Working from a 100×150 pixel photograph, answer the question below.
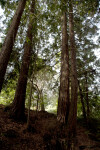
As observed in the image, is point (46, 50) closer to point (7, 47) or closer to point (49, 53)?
point (49, 53)

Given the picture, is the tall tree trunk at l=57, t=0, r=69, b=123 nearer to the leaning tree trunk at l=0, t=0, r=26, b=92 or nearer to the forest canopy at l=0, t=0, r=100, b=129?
the forest canopy at l=0, t=0, r=100, b=129

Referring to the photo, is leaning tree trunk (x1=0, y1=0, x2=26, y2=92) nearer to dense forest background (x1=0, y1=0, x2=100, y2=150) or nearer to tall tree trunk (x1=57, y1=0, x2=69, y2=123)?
dense forest background (x1=0, y1=0, x2=100, y2=150)

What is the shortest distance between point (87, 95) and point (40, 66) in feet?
14.9

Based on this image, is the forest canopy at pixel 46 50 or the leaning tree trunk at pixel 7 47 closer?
the leaning tree trunk at pixel 7 47

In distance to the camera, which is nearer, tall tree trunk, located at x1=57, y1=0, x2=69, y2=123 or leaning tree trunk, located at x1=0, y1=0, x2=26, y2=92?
leaning tree trunk, located at x1=0, y1=0, x2=26, y2=92

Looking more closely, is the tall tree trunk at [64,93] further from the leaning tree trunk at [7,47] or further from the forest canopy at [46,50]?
the leaning tree trunk at [7,47]

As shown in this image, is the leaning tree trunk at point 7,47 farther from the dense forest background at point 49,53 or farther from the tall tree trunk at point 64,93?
the tall tree trunk at point 64,93

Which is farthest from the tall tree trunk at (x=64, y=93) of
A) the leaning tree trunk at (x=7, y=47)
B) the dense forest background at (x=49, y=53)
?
the leaning tree trunk at (x=7, y=47)

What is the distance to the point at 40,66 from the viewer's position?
292 inches

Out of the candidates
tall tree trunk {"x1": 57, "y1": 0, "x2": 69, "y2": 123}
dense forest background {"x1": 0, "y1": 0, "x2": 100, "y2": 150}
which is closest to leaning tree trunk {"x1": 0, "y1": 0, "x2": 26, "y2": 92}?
dense forest background {"x1": 0, "y1": 0, "x2": 100, "y2": 150}

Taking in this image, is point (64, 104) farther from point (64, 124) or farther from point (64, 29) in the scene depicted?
point (64, 29)

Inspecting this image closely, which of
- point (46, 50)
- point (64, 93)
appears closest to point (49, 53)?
point (46, 50)

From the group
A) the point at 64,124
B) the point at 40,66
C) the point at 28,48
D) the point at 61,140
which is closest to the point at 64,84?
the point at 64,124

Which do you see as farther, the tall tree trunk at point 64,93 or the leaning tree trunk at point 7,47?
the tall tree trunk at point 64,93
